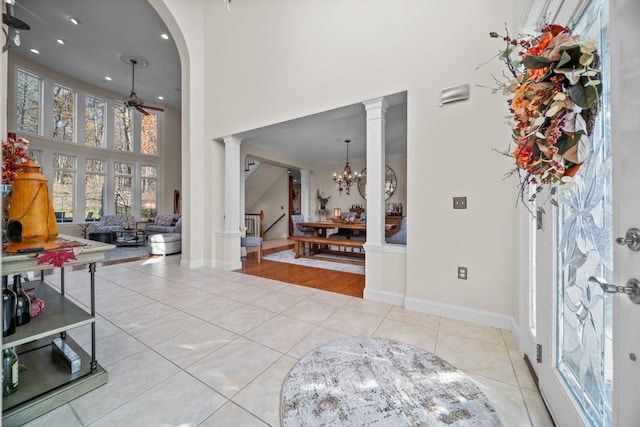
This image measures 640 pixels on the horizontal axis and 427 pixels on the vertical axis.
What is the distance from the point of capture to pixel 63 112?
7.29m

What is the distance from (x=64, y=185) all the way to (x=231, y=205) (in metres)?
6.52

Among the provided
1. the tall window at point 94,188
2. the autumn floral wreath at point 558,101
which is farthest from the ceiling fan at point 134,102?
the autumn floral wreath at point 558,101

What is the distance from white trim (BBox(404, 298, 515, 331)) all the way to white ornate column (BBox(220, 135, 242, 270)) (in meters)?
3.00

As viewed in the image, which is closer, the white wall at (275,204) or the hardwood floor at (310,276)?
the hardwood floor at (310,276)

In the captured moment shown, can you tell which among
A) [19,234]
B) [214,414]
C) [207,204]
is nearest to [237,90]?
[207,204]

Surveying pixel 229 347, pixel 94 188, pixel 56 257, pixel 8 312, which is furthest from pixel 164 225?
pixel 56 257

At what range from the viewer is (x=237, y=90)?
4.19 metres

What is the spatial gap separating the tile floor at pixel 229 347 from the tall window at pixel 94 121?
21.8ft

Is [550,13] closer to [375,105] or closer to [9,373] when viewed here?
[375,105]

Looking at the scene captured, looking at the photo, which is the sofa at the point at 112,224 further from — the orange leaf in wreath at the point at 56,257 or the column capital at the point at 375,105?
the column capital at the point at 375,105

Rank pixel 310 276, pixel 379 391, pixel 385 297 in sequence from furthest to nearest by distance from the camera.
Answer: pixel 310 276 < pixel 385 297 < pixel 379 391

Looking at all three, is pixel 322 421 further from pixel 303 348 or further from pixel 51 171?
pixel 51 171

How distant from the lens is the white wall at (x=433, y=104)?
2283 millimetres

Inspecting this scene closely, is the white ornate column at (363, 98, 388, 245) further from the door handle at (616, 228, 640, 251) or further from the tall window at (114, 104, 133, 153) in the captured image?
the tall window at (114, 104, 133, 153)
